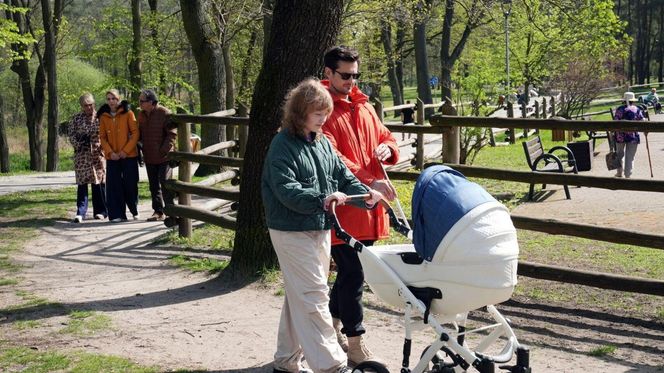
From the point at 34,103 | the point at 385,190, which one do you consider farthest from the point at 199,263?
the point at 34,103

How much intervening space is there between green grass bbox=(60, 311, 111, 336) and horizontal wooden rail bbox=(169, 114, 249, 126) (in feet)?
10.8

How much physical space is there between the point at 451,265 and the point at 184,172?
7.05 m

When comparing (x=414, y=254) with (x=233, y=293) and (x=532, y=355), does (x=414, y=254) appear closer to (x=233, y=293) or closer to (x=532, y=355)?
(x=532, y=355)

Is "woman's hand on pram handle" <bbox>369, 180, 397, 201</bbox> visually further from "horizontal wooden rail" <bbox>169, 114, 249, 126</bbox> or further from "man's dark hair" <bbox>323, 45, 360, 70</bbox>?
"horizontal wooden rail" <bbox>169, 114, 249, 126</bbox>

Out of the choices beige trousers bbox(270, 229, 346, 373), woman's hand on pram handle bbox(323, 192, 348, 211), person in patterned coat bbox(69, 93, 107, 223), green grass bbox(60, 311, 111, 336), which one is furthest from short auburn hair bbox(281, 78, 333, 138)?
person in patterned coat bbox(69, 93, 107, 223)

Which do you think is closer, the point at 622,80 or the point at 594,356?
the point at 594,356

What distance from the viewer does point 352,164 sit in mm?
5828

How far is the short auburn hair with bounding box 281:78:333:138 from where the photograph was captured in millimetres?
5168

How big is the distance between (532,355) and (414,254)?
75.1 inches

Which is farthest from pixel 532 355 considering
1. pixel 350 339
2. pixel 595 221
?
pixel 595 221

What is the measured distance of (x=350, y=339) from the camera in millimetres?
A: 5875

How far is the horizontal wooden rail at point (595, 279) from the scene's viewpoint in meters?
7.20

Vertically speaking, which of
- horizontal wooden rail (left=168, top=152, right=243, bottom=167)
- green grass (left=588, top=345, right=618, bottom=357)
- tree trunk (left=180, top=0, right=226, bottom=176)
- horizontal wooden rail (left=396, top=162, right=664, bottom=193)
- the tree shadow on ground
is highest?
tree trunk (left=180, top=0, right=226, bottom=176)

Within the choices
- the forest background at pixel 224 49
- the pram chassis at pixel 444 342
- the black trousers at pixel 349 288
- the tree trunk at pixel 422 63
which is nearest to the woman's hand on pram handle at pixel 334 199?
the pram chassis at pixel 444 342
